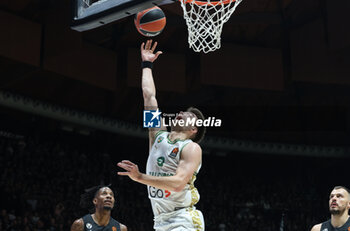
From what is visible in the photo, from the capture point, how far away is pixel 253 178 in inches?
813

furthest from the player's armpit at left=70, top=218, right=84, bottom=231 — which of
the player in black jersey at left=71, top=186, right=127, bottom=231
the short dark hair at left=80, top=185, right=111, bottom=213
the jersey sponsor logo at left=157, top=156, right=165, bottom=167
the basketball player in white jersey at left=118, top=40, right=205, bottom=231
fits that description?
the jersey sponsor logo at left=157, top=156, right=165, bottom=167

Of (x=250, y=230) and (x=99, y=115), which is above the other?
(x=99, y=115)

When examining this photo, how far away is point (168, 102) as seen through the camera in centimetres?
1648

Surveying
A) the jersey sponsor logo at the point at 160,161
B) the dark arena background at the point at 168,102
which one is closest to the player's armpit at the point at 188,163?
the jersey sponsor logo at the point at 160,161

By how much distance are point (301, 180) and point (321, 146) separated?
6.78ft

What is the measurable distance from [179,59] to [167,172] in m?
11.0

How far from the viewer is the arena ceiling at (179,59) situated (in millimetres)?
12297

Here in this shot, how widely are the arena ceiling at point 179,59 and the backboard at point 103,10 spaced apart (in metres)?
5.96

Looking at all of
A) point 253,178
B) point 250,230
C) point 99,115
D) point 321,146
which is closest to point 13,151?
point 99,115

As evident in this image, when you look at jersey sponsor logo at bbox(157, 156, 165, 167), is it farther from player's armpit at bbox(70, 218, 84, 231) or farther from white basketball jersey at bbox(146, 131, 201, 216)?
player's armpit at bbox(70, 218, 84, 231)

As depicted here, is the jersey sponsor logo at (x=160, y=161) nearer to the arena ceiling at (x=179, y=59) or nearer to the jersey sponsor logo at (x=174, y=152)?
the jersey sponsor logo at (x=174, y=152)

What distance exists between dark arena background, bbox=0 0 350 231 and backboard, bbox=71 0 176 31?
19.4ft

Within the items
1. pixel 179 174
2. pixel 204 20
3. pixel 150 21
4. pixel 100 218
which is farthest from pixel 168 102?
pixel 179 174

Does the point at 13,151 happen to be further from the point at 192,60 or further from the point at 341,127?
the point at 341,127
